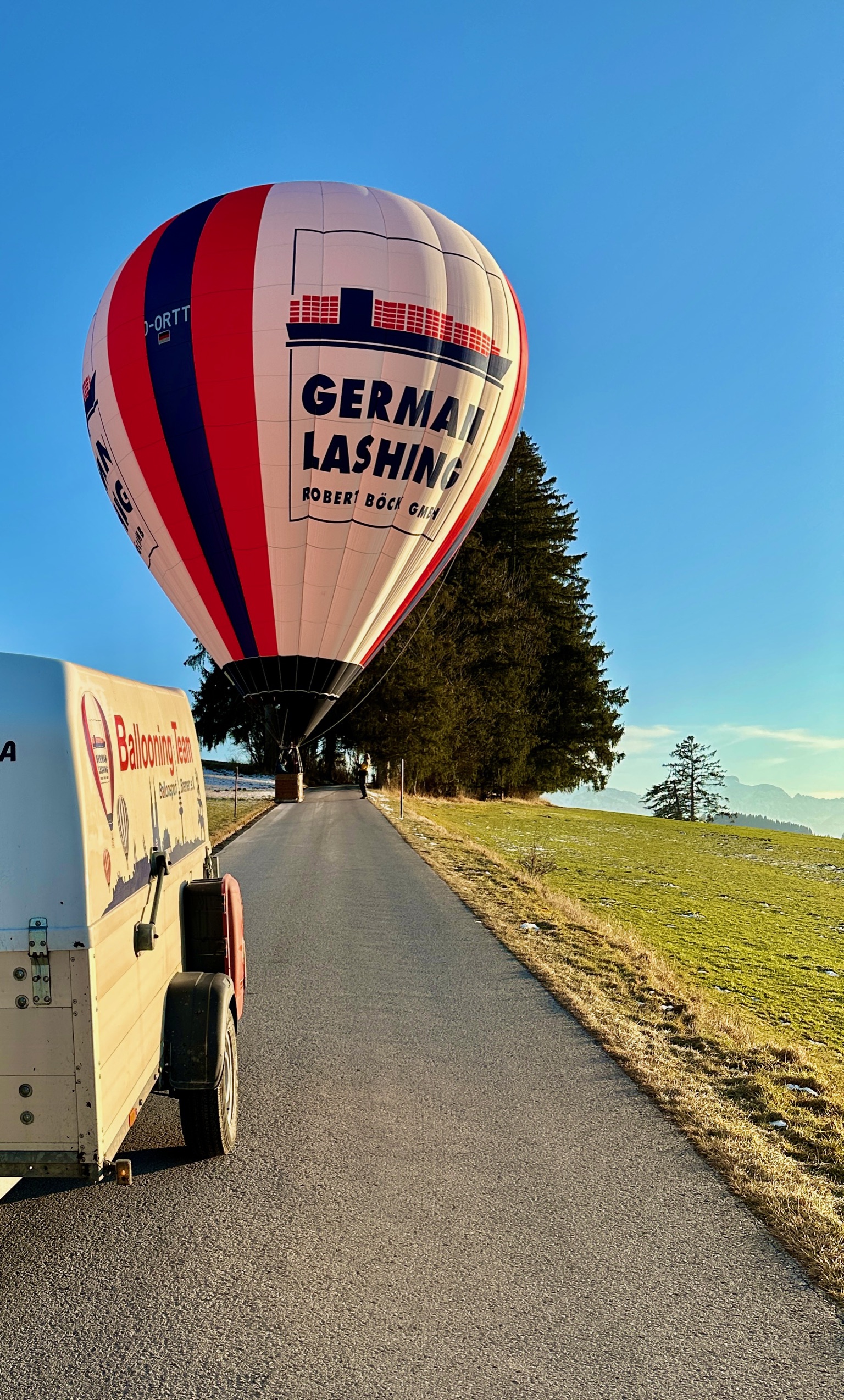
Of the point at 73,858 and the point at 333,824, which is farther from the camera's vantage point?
the point at 333,824

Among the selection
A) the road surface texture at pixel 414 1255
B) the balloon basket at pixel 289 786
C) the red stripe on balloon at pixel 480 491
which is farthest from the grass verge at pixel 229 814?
the road surface texture at pixel 414 1255

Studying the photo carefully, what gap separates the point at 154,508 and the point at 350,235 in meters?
5.36

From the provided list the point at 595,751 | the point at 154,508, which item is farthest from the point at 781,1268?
the point at 595,751

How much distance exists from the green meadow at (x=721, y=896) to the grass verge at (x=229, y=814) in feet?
19.5

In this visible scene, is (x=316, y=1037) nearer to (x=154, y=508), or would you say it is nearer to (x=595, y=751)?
(x=154, y=508)

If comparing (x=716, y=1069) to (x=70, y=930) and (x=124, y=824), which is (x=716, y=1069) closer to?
(x=124, y=824)

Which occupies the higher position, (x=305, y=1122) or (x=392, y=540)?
(x=392, y=540)

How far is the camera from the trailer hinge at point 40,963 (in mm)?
3473

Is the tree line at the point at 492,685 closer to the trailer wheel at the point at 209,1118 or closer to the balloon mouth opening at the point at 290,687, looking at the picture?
the balloon mouth opening at the point at 290,687

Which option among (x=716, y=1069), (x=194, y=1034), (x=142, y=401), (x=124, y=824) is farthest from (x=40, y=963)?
(x=142, y=401)

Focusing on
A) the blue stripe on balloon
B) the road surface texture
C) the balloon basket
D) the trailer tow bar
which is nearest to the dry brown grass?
the road surface texture

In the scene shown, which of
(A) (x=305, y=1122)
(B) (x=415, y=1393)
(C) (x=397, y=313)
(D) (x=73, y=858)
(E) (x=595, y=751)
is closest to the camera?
(B) (x=415, y=1393)

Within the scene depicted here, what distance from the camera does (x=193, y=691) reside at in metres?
46.3

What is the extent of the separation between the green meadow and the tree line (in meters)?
5.97
